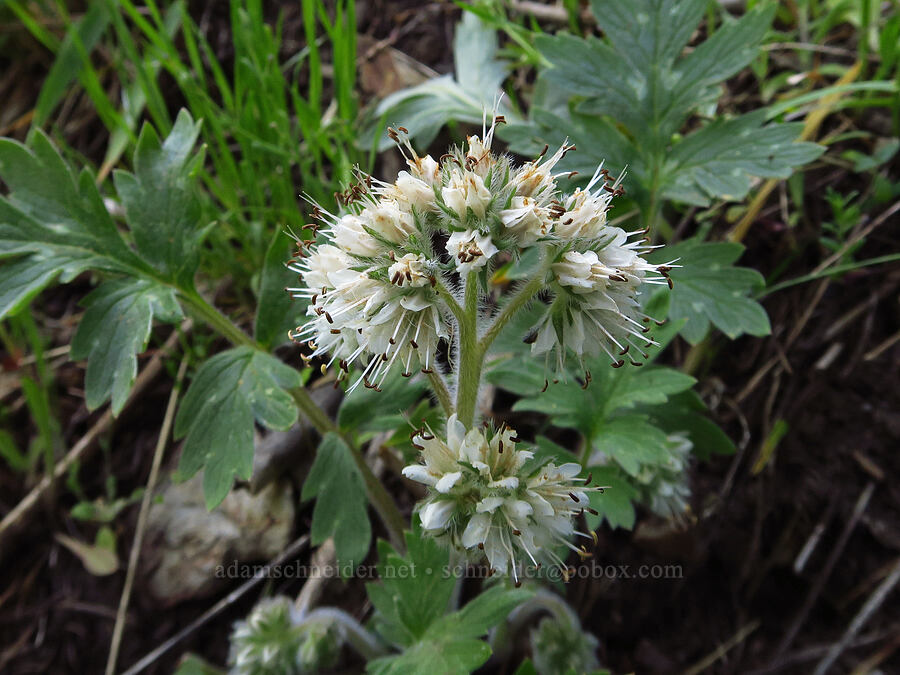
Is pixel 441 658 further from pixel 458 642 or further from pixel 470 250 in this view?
pixel 470 250

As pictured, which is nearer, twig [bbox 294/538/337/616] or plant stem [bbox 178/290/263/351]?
plant stem [bbox 178/290/263/351]

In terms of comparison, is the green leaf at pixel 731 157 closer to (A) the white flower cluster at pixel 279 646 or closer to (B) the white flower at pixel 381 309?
(B) the white flower at pixel 381 309

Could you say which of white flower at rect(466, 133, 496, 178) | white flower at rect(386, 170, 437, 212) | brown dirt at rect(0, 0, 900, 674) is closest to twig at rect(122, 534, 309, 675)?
brown dirt at rect(0, 0, 900, 674)

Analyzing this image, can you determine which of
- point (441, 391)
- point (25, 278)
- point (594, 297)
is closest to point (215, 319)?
point (25, 278)

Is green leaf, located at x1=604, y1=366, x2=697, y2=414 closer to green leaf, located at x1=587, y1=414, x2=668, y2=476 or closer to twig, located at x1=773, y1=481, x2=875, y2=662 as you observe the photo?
green leaf, located at x1=587, y1=414, x2=668, y2=476

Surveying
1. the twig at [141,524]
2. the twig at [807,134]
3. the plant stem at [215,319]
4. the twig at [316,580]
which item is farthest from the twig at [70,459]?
the twig at [807,134]

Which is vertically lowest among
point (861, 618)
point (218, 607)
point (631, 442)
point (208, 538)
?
point (861, 618)
